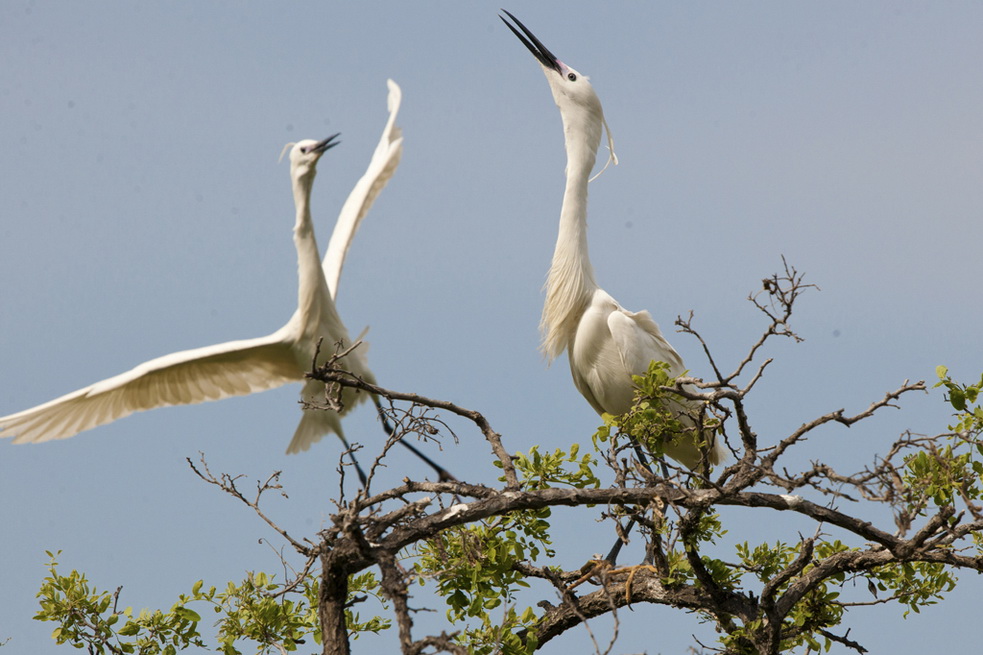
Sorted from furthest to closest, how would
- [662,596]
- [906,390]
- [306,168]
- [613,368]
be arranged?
[306,168]
[613,368]
[662,596]
[906,390]

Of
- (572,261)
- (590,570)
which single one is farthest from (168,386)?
(590,570)

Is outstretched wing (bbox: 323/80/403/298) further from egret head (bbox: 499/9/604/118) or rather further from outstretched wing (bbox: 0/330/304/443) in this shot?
egret head (bbox: 499/9/604/118)

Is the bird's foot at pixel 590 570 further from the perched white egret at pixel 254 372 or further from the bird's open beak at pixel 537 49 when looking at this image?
the bird's open beak at pixel 537 49

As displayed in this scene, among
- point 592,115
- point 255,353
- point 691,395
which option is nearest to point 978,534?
point 691,395

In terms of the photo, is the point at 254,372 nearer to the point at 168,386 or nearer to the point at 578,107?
the point at 168,386

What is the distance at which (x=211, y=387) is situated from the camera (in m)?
5.98

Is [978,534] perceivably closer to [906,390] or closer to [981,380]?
[981,380]

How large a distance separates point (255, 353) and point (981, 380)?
12.2 feet

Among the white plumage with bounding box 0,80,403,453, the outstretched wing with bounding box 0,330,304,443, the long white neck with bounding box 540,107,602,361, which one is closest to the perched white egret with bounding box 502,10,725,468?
the long white neck with bounding box 540,107,602,361

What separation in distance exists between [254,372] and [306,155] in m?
1.31

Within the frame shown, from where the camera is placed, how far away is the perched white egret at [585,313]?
16.8ft

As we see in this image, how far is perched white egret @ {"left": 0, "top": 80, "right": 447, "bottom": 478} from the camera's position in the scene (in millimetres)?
5477

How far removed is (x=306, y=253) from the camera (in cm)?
557

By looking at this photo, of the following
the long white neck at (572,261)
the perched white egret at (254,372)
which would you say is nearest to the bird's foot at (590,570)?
the perched white egret at (254,372)
